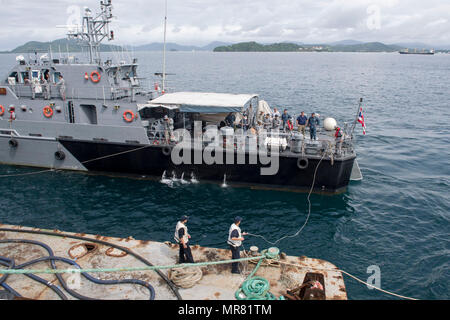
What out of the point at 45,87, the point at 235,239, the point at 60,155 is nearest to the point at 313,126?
the point at 235,239

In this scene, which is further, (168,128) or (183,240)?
(168,128)

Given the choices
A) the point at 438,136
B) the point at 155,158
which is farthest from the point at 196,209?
the point at 438,136

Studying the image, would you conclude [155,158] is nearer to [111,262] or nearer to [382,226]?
[111,262]

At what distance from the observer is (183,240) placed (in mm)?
8547

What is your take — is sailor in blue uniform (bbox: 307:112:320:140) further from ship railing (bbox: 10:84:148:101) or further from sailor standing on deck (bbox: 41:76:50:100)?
sailor standing on deck (bbox: 41:76:50:100)

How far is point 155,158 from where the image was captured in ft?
56.4

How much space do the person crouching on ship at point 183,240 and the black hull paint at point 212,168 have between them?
7.99m

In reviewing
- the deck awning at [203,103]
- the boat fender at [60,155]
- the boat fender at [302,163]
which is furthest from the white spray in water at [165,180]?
the boat fender at [302,163]

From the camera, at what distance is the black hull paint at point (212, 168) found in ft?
52.2

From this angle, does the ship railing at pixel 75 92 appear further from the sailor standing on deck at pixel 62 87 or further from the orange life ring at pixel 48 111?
the orange life ring at pixel 48 111

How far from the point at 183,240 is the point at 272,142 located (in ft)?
27.9

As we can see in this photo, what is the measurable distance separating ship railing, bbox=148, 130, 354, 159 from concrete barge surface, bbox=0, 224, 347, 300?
7.16 metres

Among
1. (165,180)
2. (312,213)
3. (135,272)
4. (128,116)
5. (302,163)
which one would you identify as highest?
(128,116)

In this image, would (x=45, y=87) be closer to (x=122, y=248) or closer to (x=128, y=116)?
(x=128, y=116)
